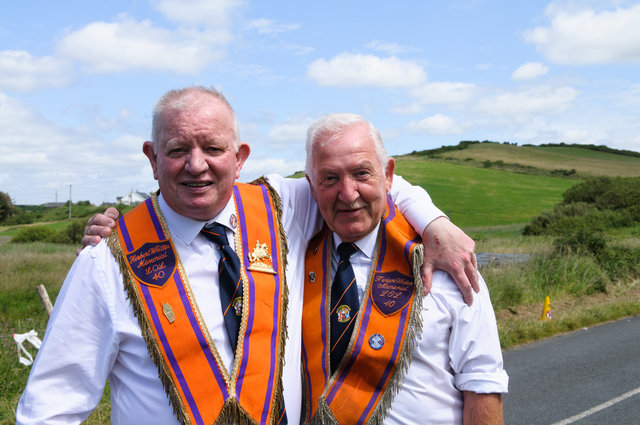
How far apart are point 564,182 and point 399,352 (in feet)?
208

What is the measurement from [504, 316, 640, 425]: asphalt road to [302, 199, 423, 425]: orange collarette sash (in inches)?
143

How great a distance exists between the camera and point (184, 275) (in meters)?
2.57

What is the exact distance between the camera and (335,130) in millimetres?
2555

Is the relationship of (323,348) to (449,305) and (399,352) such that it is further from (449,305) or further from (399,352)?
(449,305)

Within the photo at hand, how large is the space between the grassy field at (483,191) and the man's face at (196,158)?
4014cm

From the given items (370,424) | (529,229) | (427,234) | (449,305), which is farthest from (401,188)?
(529,229)

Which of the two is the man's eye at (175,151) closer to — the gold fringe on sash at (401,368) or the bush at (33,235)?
the gold fringe on sash at (401,368)

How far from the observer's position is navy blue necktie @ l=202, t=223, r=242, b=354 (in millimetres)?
2523

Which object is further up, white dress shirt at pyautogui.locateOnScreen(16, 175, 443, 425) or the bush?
white dress shirt at pyautogui.locateOnScreen(16, 175, 443, 425)

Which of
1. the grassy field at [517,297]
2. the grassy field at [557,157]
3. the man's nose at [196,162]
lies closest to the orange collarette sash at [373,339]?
the man's nose at [196,162]

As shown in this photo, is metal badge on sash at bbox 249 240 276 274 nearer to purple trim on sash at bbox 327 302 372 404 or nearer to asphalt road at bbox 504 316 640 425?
purple trim on sash at bbox 327 302 372 404

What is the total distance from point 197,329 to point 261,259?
0.47 m

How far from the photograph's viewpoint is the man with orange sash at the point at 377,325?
8.04 ft

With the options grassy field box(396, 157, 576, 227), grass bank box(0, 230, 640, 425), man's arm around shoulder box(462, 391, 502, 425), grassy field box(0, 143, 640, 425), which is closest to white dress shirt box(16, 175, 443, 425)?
man's arm around shoulder box(462, 391, 502, 425)
